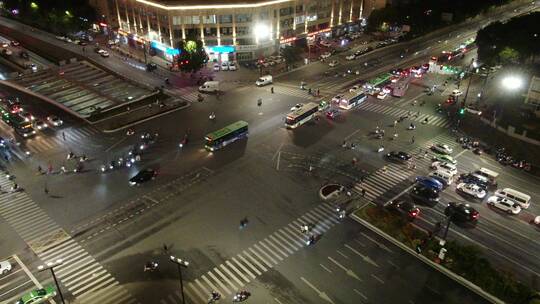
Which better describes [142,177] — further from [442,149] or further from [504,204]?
[504,204]

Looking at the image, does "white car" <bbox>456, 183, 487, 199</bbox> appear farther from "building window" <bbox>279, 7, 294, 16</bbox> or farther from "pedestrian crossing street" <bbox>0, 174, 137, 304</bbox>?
"building window" <bbox>279, 7, 294, 16</bbox>

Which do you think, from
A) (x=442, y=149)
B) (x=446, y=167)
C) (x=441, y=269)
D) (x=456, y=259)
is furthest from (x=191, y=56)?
(x=456, y=259)

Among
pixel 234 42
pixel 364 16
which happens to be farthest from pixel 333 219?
pixel 364 16

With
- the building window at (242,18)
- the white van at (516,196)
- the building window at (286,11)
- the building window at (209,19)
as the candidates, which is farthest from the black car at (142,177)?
the building window at (286,11)

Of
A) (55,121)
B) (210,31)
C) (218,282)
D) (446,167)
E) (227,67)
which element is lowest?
(218,282)

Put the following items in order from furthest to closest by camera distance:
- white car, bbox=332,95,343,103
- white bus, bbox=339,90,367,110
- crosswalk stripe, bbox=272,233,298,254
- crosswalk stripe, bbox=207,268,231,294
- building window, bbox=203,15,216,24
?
1. building window, bbox=203,15,216,24
2. white car, bbox=332,95,343,103
3. white bus, bbox=339,90,367,110
4. crosswalk stripe, bbox=272,233,298,254
5. crosswalk stripe, bbox=207,268,231,294

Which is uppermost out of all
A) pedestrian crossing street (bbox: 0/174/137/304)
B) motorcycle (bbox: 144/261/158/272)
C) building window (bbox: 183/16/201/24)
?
building window (bbox: 183/16/201/24)

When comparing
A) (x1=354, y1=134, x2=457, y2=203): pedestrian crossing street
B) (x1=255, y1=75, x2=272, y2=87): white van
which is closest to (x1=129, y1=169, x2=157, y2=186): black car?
(x1=354, y1=134, x2=457, y2=203): pedestrian crossing street

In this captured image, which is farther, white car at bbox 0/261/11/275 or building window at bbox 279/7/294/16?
building window at bbox 279/7/294/16
